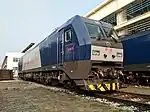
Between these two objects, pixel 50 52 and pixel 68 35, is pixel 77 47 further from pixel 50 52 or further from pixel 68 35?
pixel 50 52

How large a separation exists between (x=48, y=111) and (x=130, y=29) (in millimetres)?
17017

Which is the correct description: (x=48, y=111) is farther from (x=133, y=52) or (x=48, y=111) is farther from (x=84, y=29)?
(x=133, y=52)

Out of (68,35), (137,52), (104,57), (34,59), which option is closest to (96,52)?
(104,57)

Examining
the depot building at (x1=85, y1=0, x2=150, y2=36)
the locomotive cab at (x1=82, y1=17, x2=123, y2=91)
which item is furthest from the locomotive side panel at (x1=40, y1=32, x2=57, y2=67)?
the depot building at (x1=85, y1=0, x2=150, y2=36)

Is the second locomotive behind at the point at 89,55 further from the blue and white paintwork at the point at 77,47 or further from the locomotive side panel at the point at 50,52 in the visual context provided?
the locomotive side panel at the point at 50,52

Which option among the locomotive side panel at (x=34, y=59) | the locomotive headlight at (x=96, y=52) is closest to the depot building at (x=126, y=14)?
the locomotive side panel at (x=34, y=59)

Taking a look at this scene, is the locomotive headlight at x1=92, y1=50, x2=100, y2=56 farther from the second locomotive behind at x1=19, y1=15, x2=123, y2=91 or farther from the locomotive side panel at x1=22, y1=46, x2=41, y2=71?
the locomotive side panel at x1=22, y1=46, x2=41, y2=71

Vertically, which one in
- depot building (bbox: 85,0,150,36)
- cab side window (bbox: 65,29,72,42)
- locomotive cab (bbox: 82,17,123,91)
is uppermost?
depot building (bbox: 85,0,150,36)

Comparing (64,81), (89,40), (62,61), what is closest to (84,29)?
(89,40)

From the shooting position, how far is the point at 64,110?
6625mm

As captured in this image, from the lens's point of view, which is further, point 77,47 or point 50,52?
point 50,52

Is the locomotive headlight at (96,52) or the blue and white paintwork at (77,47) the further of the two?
the blue and white paintwork at (77,47)

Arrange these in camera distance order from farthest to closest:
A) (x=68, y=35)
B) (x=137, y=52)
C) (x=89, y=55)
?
1. (x=137, y=52)
2. (x=68, y=35)
3. (x=89, y=55)

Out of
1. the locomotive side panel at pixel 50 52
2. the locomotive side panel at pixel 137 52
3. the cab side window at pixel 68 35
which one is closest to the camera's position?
the cab side window at pixel 68 35
